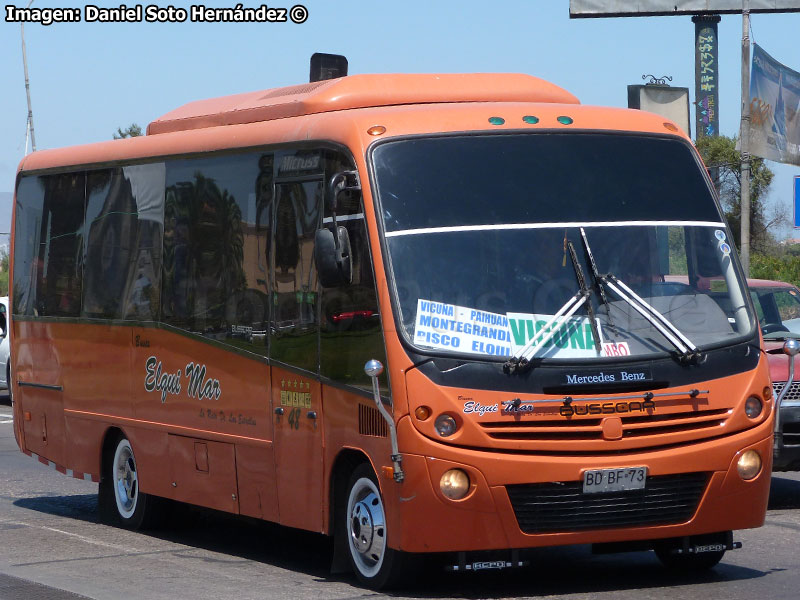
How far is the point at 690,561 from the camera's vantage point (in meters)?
9.12

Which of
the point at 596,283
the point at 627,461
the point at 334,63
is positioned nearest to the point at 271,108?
the point at 334,63

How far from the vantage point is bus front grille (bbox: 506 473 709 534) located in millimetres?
7992

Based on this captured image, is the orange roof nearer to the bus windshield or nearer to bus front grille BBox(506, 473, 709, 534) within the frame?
the bus windshield

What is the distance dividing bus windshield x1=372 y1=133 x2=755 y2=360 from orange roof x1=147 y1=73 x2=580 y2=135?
1186 mm

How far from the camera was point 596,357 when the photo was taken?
817 cm

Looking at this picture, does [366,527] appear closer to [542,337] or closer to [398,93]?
[542,337]

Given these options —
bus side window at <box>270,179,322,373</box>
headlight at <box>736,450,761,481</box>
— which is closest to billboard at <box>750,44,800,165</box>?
bus side window at <box>270,179,322,373</box>

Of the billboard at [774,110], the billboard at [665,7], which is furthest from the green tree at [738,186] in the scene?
the billboard at [774,110]

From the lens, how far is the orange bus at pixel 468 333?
7980 mm

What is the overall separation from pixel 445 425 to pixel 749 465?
1783mm

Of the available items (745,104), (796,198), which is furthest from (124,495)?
(745,104)

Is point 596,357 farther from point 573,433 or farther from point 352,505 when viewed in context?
point 352,505

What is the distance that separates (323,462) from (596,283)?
191 cm

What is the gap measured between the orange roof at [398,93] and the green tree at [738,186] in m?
36.5
